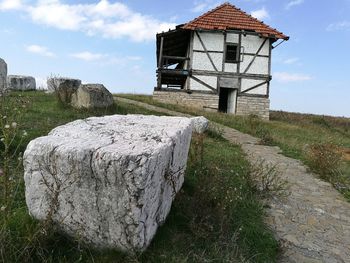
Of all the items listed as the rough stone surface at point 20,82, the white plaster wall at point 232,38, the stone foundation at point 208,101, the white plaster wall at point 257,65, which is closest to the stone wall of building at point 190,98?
the stone foundation at point 208,101

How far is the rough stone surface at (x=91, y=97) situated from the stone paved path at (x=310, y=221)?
21.6ft

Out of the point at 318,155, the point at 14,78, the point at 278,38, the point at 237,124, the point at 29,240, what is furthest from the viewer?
the point at 278,38

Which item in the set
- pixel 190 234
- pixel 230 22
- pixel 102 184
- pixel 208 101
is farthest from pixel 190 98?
pixel 102 184

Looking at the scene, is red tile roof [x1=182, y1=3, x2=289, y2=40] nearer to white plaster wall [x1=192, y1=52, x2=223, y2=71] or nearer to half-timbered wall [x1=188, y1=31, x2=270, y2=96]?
half-timbered wall [x1=188, y1=31, x2=270, y2=96]

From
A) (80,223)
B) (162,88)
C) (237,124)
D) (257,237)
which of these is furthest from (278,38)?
(80,223)

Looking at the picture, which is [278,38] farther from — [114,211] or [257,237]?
[114,211]

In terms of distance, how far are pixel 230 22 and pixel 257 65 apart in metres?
3.11

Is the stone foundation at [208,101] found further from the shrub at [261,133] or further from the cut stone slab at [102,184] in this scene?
the cut stone slab at [102,184]

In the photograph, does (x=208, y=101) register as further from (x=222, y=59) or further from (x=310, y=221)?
(x=310, y=221)

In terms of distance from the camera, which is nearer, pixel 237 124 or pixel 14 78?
pixel 237 124

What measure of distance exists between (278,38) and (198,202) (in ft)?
68.6

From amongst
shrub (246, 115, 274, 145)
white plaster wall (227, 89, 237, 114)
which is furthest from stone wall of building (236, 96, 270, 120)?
shrub (246, 115, 274, 145)

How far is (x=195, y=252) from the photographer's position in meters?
3.95

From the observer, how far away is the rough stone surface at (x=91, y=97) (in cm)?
1248
